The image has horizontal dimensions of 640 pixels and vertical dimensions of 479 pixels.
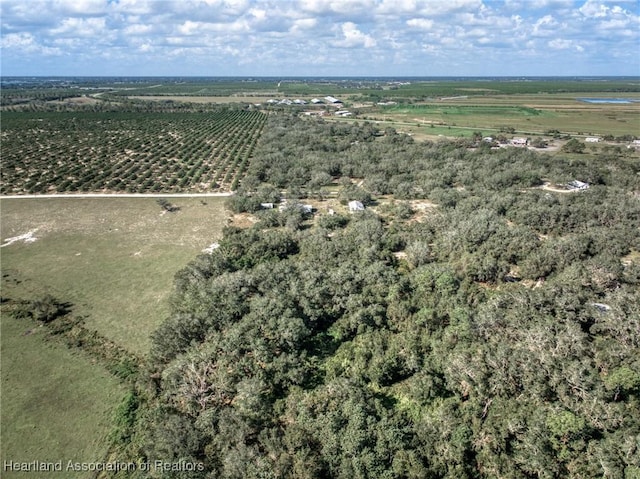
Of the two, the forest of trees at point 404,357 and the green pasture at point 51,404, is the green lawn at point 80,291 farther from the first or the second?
the forest of trees at point 404,357

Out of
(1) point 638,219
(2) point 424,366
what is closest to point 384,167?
(1) point 638,219

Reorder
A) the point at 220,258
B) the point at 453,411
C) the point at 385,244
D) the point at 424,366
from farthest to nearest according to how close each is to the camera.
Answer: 1. the point at 385,244
2. the point at 220,258
3. the point at 424,366
4. the point at 453,411

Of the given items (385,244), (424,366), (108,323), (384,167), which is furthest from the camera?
(384,167)

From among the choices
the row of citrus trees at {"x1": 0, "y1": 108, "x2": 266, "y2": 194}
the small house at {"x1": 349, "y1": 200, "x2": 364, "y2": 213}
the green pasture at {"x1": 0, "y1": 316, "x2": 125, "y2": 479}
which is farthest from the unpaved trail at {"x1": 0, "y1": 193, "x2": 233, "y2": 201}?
the green pasture at {"x1": 0, "y1": 316, "x2": 125, "y2": 479}

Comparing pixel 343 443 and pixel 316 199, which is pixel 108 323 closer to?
pixel 343 443

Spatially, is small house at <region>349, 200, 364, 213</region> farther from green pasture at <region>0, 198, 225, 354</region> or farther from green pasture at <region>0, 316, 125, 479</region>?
green pasture at <region>0, 316, 125, 479</region>

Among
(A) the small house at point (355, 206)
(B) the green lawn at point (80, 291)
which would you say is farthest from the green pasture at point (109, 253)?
(A) the small house at point (355, 206)
